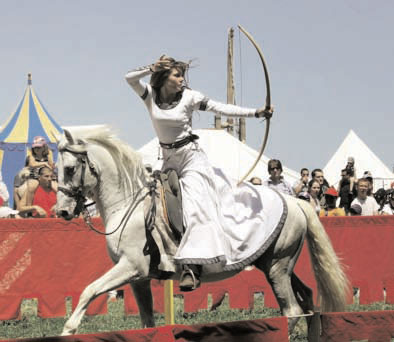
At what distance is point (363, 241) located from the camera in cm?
977

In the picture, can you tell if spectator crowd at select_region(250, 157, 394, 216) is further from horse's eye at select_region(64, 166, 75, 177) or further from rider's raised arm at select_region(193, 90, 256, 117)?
horse's eye at select_region(64, 166, 75, 177)

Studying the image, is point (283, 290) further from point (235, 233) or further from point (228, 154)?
point (228, 154)

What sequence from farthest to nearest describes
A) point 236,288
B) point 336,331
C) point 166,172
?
point 236,288 < point 166,172 < point 336,331

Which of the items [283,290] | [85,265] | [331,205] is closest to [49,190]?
[85,265]

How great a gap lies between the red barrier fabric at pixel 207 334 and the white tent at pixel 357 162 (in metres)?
21.1

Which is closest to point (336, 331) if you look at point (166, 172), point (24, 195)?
point (166, 172)

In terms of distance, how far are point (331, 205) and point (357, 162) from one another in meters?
17.3

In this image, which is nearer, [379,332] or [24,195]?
[379,332]

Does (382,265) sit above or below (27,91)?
below

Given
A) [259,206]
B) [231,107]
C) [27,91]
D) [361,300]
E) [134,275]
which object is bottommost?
[361,300]

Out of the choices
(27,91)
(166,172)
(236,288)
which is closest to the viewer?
(166,172)

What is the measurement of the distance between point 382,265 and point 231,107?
15.4ft

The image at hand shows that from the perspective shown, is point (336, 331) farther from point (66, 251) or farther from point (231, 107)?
point (66, 251)

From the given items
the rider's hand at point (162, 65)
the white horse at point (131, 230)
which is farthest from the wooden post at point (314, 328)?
the rider's hand at point (162, 65)
